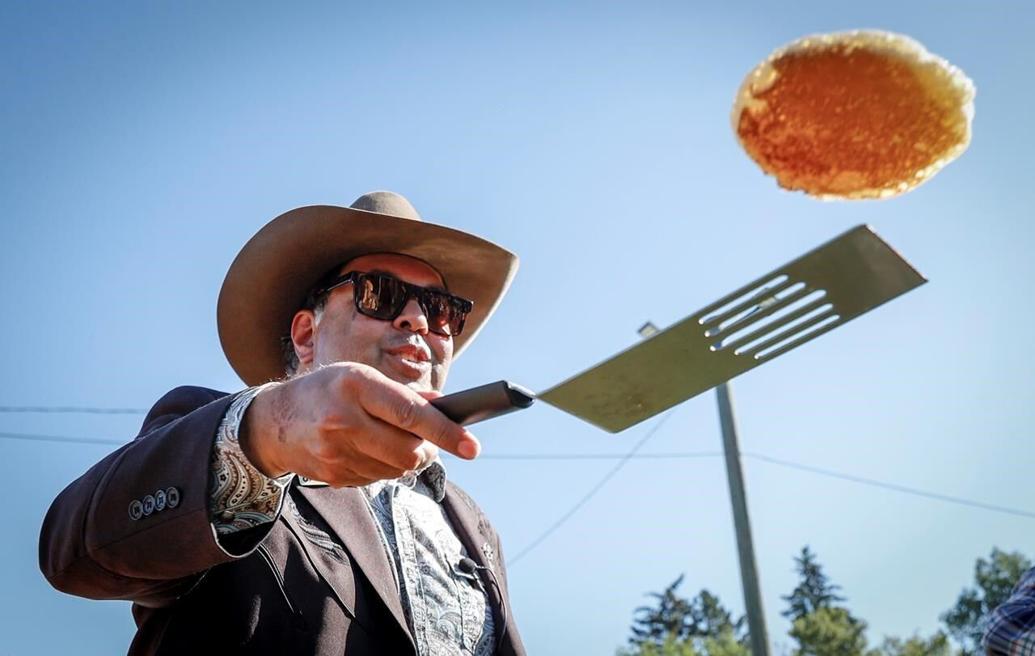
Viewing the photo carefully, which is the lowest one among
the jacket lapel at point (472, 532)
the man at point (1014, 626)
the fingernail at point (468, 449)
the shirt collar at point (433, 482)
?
the man at point (1014, 626)

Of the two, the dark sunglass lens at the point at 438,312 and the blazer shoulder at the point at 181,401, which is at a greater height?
the dark sunglass lens at the point at 438,312

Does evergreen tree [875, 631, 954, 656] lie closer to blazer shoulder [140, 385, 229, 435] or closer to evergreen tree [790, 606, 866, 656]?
evergreen tree [790, 606, 866, 656]

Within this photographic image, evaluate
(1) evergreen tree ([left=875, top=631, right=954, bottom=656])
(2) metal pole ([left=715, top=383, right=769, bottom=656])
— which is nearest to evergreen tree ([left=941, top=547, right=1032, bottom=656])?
(1) evergreen tree ([left=875, top=631, right=954, bottom=656])

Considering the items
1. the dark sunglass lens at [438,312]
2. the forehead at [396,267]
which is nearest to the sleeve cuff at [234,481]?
the dark sunglass lens at [438,312]

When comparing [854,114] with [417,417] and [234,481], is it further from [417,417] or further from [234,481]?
[234,481]

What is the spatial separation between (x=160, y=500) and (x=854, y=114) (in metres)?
1.64

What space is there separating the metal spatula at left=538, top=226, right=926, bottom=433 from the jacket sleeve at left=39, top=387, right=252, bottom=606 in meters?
0.67

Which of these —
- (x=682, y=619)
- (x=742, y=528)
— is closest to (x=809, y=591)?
(x=682, y=619)

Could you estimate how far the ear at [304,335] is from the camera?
10.6 feet

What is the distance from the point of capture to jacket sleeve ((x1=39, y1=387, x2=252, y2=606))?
1.64m

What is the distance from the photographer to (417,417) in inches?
52.9

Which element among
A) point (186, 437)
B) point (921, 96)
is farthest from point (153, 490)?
point (921, 96)

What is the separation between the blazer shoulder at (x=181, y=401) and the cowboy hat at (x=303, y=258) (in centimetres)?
114

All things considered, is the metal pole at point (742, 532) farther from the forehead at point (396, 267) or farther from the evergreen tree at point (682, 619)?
the evergreen tree at point (682, 619)
